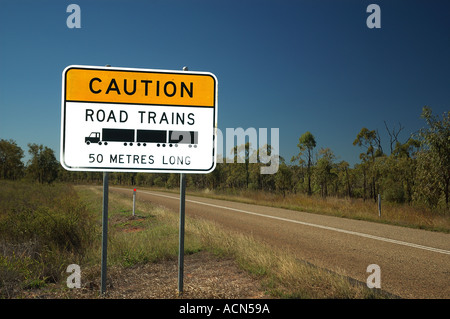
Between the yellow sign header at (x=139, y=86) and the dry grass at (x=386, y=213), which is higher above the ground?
the yellow sign header at (x=139, y=86)

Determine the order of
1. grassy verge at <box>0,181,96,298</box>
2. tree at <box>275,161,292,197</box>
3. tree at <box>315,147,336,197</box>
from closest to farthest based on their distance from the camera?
grassy verge at <box>0,181,96,298</box>, tree at <box>315,147,336,197</box>, tree at <box>275,161,292,197</box>

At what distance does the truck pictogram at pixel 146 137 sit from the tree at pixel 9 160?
236 ft

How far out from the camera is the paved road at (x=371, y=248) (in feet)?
17.2

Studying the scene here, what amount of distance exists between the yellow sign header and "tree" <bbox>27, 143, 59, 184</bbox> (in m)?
64.5

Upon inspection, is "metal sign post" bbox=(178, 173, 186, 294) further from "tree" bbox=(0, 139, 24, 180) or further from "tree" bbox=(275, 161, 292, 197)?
"tree" bbox=(0, 139, 24, 180)

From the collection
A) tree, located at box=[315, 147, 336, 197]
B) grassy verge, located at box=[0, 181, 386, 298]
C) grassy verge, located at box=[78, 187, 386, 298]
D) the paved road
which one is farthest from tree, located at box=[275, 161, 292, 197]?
grassy verge, located at box=[78, 187, 386, 298]

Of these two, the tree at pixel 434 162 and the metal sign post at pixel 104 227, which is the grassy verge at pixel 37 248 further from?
the tree at pixel 434 162

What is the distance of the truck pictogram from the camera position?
11.3 ft

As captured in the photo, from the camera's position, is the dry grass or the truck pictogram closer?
the truck pictogram

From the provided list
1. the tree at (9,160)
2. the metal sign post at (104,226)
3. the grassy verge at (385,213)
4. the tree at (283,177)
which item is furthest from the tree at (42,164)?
the metal sign post at (104,226)

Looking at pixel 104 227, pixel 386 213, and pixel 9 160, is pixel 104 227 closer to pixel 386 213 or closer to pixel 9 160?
pixel 386 213

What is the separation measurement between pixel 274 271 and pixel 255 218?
8.80 meters
